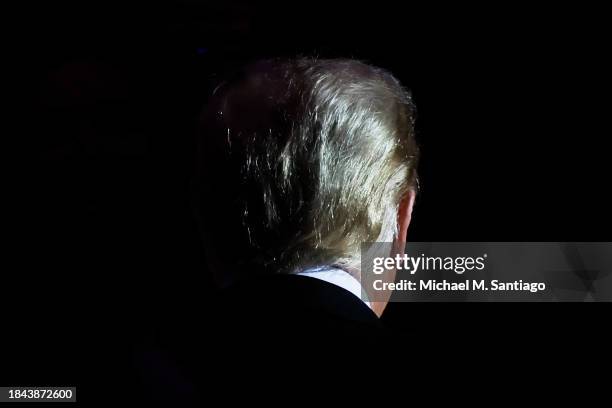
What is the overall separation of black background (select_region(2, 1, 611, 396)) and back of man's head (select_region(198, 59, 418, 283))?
33.0 inches

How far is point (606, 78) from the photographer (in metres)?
1.81

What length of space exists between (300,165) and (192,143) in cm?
137

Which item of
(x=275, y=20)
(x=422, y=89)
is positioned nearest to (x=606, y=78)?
(x=422, y=89)

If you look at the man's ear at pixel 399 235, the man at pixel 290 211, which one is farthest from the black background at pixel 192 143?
the man at pixel 290 211

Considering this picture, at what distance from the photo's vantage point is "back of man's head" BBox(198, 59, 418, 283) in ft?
3.02

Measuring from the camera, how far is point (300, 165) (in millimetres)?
921

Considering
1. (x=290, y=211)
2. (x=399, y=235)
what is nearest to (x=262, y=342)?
(x=290, y=211)

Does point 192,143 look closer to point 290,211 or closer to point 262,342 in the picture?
point 290,211

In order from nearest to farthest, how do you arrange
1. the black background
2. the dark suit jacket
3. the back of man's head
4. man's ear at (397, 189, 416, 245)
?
the dark suit jacket → the back of man's head → man's ear at (397, 189, 416, 245) → the black background

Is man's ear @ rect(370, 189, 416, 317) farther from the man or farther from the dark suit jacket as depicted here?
the dark suit jacket

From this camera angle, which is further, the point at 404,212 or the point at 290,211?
the point at 404,212

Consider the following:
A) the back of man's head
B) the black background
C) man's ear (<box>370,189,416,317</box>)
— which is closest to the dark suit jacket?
the back of man's head

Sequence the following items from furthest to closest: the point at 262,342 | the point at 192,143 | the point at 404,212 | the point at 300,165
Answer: the point at 192,143 → the point at 404,212 → the point at 300,165 → the point at 262,342

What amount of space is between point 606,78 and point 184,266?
1.54 m
